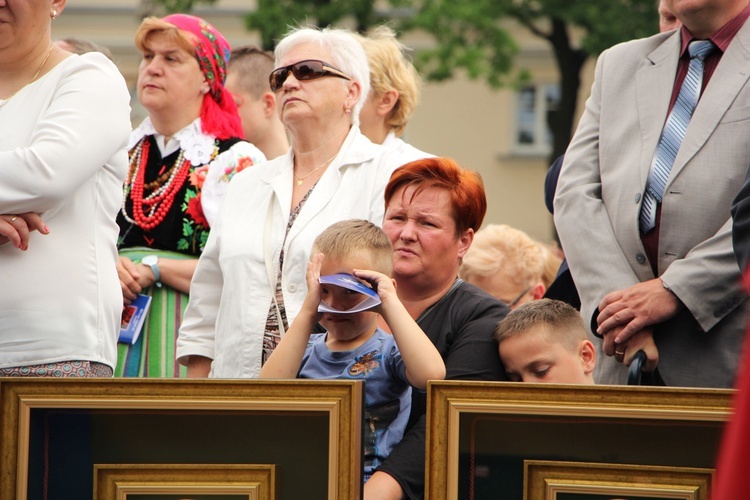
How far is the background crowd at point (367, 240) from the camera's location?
309cm

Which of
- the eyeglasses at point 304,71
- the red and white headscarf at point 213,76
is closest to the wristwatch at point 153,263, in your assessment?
the red and white headscarf at point 213,76

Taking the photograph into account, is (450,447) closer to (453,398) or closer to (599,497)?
(453,398)

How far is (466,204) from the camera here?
374 centimetres

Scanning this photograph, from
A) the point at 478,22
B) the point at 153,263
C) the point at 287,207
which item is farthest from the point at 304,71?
the point at 478,22

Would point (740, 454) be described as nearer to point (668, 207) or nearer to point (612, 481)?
point (612, 481)

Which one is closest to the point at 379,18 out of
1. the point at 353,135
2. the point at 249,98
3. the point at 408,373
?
the point at 249,98

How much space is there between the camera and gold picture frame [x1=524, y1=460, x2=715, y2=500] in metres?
2.42

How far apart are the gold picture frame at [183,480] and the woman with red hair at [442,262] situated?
32.4 inches

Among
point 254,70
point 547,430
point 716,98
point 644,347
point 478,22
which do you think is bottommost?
point 547,430

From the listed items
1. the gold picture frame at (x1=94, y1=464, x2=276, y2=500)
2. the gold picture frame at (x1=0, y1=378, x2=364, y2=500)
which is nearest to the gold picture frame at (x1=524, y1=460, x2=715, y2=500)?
the gold picture frame at (x1=0, y1=378, x2=364, y2=500)

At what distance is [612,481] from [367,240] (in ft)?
3.68

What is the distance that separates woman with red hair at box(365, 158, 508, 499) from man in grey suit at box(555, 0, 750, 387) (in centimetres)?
30

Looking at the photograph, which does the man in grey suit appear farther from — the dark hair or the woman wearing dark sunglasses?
the dark hair

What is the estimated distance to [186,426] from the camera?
2.53 meters
